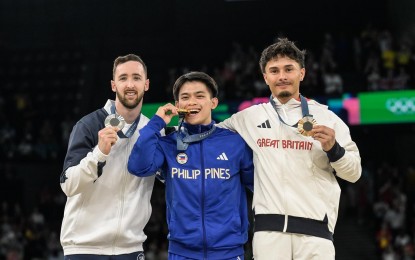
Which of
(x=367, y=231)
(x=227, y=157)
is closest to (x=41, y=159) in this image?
(x=367, y=231)

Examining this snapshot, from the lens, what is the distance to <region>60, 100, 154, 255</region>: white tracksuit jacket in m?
5.12

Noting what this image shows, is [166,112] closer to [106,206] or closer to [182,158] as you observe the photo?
[182,158]

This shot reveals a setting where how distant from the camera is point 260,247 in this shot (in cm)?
476

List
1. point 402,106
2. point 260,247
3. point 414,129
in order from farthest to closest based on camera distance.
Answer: point 414,129, point 402,106, point 260,247

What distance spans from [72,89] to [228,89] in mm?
5965

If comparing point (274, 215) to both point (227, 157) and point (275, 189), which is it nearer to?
point (275, 189)

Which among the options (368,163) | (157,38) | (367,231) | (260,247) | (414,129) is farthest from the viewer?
(157,38)

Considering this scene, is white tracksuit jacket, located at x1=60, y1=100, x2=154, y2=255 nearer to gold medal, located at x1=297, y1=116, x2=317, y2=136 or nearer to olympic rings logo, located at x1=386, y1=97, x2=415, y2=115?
gold medal, located at x1=297, y1=116, x2=317, y2=136

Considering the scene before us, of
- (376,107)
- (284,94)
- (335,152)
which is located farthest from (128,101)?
(376,107)

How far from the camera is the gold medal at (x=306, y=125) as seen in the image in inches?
180

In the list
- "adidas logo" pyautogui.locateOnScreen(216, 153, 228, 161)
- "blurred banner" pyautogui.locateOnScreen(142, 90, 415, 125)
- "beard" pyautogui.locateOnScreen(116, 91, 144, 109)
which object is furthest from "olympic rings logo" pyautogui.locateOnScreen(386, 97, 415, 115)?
"adidas logo" pyautogui.locateOnScreen(216, 153, 228, 161)

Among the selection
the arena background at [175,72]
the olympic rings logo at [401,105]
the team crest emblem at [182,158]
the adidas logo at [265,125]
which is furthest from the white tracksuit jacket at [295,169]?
the olympic rings logo at [401,105]

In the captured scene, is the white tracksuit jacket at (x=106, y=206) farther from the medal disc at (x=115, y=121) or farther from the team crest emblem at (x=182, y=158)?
the team crest emblem at (x=182, y=158)

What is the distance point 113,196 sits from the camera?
5.18 m
